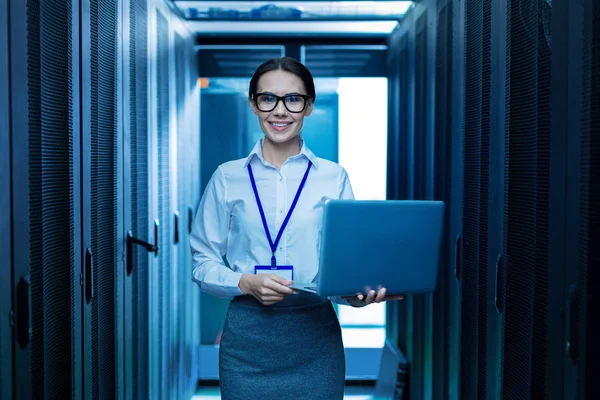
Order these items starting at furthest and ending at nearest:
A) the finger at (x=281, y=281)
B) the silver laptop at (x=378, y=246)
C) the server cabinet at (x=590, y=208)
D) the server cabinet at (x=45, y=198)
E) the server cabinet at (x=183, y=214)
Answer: the server cabinet at (x=183, y=214) → the finger at (x=281, y=281) → the silver laptop at (x=378, y=246) → the server cabinet at (x=45, y=198) → the server cabinet at (x=590, y=208)

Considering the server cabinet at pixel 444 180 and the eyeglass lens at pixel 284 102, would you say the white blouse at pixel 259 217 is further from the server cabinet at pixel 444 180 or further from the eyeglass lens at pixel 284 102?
the server cabinet at pixel 444 180

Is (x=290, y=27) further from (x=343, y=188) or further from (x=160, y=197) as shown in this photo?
(x=343, y=188)

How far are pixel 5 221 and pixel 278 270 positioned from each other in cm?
74

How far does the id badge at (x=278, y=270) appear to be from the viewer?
178cm

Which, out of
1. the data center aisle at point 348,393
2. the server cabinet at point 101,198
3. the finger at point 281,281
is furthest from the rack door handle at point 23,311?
the data center aisle at point 348,393

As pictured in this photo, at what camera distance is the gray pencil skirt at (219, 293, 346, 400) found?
181 centimetres

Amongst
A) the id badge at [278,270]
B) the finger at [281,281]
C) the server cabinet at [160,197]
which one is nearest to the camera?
the finger at [281,281]

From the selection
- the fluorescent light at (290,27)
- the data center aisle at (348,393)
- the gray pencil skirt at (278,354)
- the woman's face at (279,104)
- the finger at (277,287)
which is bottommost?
the data center aisle at (348,393)

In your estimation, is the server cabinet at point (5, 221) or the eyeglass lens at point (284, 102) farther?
the eyeglass lens at point (284, 102)

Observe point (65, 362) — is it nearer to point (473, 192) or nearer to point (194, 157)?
point (473, 192)

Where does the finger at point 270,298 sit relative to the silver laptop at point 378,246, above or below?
below

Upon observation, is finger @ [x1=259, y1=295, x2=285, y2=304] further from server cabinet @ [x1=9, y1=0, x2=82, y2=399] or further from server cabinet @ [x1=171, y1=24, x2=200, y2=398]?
server cabinet @ [x1=171, y1=24, x2=200, y2=398]

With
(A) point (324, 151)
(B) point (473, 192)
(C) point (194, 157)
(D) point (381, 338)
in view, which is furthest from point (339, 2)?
(D) point (381, 338)

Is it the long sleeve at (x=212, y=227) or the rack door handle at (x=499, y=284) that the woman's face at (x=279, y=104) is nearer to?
the long sleeve at (x=212, y=227)
